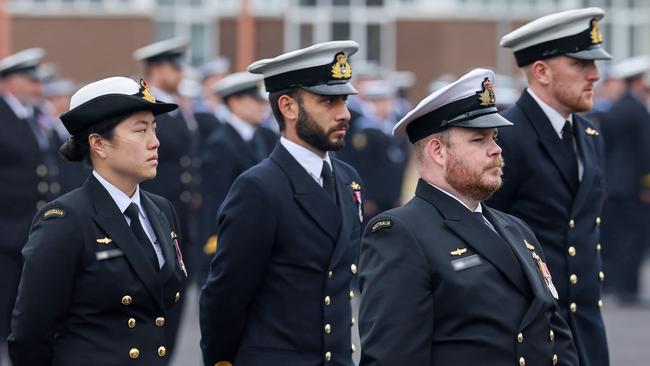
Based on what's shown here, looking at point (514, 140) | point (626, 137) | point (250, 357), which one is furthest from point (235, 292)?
point (626, 137)

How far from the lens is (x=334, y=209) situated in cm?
621

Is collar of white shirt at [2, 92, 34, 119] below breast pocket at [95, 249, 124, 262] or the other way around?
below

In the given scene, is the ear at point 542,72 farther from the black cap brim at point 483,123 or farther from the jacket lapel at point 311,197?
the black cap brim at point 483,123

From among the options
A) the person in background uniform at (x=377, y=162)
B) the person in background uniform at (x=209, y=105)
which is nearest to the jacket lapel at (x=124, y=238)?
the person in background uniform at (x=209, y=105)

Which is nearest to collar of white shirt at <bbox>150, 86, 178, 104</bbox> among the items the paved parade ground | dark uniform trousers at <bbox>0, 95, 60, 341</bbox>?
dark uniform trousers at <bbox>0, 95, 60, 341</bbox>

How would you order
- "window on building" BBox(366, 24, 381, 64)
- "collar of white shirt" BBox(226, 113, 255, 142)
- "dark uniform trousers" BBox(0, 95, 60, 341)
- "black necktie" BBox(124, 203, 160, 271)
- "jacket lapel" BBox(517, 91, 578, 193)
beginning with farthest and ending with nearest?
"window on building" BBox(366, 24, 381, 64) → "collar of white shirt" BBox(226, 113, 255, 142) → "dark uniform trousers" BBox(0, 95, 60, 341) → "jacket lapel" BBox(517, 91, 578, 193) → "black necktie" BBox(124, 203, 160, 271)

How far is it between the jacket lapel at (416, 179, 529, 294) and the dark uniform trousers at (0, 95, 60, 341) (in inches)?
232

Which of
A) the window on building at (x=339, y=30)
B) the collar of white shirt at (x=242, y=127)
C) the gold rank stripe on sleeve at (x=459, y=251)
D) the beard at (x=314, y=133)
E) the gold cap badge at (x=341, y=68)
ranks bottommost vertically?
the window on building at (x=339, y=30)

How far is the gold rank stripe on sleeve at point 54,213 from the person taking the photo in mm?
5418

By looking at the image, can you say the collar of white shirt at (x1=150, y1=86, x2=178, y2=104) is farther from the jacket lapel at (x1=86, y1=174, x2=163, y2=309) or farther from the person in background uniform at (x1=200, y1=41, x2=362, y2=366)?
the jacket lapel at (x1=86, y1=174, x2=163, y2=309)

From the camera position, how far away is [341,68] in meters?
6.34

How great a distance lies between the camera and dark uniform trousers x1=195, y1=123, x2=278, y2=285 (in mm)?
10977

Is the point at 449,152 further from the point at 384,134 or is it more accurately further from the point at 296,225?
the point at 384,134

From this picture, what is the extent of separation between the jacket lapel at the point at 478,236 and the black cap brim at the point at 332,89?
1.41 m
